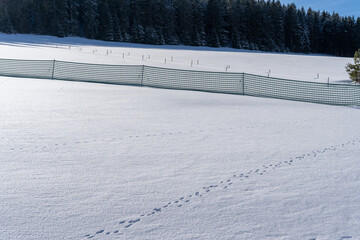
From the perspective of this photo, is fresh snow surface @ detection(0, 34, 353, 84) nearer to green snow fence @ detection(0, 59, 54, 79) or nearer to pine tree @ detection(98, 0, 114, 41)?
green snow fence @ detection(0, 59, 54, 79)

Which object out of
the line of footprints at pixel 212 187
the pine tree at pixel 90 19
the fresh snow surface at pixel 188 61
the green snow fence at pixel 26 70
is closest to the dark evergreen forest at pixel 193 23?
the pine tree at pixel 90 19

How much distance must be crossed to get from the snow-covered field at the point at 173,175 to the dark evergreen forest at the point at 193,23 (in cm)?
7289

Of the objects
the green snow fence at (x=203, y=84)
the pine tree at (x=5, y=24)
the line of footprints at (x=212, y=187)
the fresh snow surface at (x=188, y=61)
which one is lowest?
the line of footprints at (x=212, y=187)

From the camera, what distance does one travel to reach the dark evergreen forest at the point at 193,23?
77.9 metres

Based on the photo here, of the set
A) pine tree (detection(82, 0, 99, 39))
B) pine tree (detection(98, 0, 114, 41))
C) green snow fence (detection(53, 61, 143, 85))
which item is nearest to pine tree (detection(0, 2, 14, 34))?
pine tree (detection(82, 0, 99, 39))

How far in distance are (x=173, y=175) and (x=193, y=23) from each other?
89.3 metres

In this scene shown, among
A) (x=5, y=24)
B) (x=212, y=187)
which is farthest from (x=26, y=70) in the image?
(x=5, y=24)

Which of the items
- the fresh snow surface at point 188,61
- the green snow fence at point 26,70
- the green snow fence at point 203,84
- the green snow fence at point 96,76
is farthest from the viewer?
the fresh snow surface at point 188,61

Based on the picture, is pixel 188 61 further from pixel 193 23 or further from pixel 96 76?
pixel 193 23

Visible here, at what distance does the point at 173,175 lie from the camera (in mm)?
5191

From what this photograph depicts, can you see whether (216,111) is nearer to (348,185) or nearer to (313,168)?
(313,168)

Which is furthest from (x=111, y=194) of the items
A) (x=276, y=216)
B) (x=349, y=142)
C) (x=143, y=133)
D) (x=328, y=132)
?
(x=328, y=132)

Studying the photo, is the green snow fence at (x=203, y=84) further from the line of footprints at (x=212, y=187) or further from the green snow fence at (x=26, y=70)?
the line of footprints at (x=212, y=187)

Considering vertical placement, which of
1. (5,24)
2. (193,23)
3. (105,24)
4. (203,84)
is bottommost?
(203,84)
